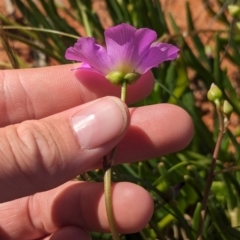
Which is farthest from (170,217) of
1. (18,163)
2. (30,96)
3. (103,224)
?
(18,163)

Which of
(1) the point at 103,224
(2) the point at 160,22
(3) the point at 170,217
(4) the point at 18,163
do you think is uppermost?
(4) the point at 18,163

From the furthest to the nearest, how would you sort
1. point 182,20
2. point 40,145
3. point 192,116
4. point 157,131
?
1. point 182,20
2. point 192,116
3. point 157,131
4. point 40,145

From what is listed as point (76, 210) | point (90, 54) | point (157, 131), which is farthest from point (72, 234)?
point (90, 54)

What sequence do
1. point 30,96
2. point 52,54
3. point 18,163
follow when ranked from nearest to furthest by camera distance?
1. point 18,163
2. point 30,96
3. point 52,54

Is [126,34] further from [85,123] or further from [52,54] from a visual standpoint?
[52,54]

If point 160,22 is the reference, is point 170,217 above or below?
below

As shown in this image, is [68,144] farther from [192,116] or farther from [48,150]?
[192,116]

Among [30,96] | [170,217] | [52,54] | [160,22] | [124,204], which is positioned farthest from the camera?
[52,54]
